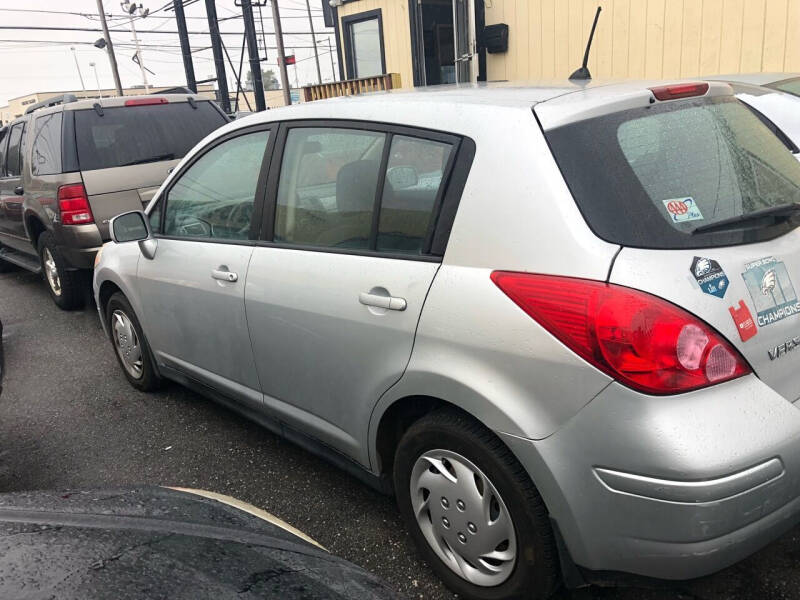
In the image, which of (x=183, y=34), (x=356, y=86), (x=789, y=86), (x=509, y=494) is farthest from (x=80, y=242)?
(x=183, y=34)

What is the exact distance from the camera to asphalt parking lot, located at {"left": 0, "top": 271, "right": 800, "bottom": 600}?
2340 millimetres

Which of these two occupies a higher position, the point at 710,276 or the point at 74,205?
the point at 710,276

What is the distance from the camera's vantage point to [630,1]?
27.1 ft

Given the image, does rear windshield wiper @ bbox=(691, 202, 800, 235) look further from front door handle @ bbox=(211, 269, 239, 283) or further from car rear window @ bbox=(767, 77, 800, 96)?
car rear window @ bbox=(767, 77, 800, 96)

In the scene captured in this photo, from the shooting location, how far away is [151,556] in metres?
1.45

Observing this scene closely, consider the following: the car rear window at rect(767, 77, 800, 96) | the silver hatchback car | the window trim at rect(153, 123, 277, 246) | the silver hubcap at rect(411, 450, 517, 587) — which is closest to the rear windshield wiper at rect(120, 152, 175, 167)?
the window trim at rect(153, 123, 277, 246)

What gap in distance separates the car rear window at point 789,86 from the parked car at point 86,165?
4754 mm

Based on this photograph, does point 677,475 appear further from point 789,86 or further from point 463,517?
point 789,86

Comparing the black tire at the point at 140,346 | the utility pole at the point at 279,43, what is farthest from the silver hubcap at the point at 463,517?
the utility pole at the point at 279,43

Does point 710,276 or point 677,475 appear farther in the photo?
point 710,276

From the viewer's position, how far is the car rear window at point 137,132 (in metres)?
5.67

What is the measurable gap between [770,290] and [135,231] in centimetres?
298

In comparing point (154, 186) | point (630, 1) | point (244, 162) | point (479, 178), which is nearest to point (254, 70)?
point (630, 1)

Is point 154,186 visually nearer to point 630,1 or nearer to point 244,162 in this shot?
point 244,162
